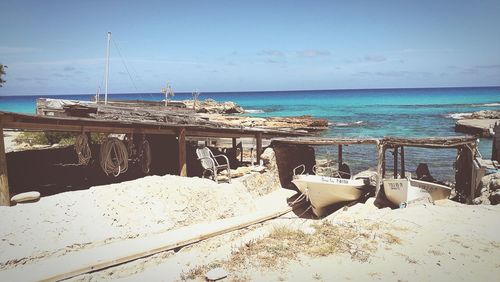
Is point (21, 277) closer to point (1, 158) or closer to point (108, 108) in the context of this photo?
point (1, 158)

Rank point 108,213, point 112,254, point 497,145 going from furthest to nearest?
point 497,145
point 108,213
point 112,254

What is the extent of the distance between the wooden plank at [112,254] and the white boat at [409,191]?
539 centimetres

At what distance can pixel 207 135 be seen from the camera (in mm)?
12773

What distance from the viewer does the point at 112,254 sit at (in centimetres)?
688

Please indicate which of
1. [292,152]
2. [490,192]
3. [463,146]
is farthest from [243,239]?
[490,192]

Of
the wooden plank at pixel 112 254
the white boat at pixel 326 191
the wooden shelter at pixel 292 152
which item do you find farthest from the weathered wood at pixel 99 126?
the white boat at pixel 326 191

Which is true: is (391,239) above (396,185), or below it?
below

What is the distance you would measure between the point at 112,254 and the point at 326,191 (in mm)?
7437

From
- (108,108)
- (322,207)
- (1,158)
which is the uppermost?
(108,108)

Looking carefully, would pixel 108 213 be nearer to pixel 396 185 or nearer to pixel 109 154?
pixel 109 154

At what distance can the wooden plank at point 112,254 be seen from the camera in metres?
6.05

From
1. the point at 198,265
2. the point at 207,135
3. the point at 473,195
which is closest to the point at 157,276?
the point at 198,265

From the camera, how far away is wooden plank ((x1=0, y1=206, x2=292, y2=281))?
6.05 meters

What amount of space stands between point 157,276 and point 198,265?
784 mm
